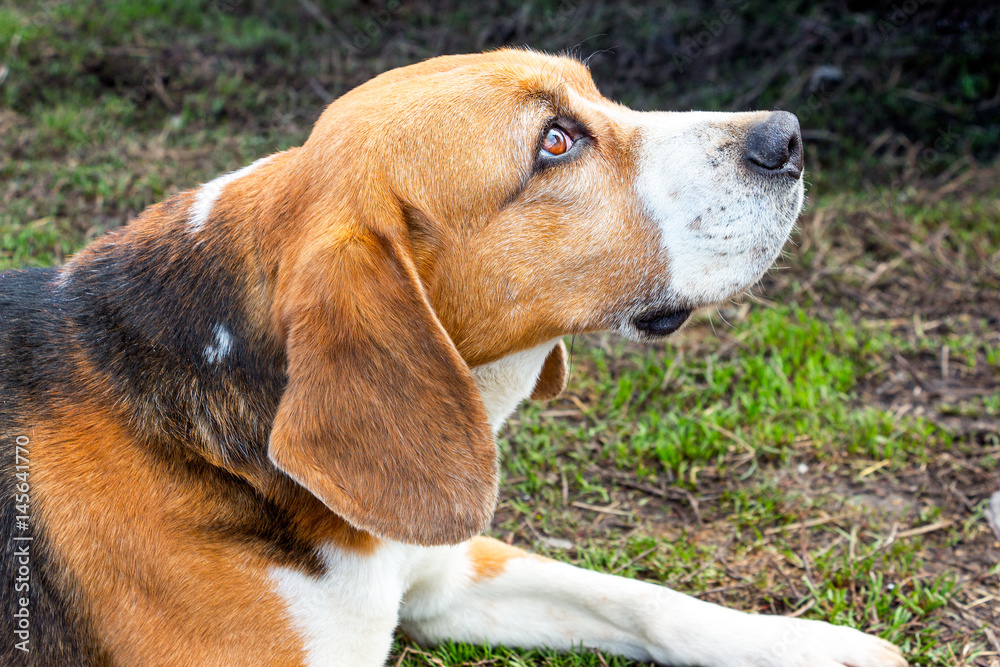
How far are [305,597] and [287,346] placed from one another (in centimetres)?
73

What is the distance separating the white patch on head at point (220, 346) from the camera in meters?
2.52

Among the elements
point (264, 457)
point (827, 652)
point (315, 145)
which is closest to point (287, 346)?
point (264, 457)

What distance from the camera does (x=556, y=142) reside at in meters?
2.77

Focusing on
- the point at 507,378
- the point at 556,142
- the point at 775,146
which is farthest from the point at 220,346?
the point at 775,146

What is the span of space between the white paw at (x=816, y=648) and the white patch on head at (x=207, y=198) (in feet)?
7.37

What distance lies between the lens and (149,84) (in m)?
6.96

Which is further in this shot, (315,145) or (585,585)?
(585,585)

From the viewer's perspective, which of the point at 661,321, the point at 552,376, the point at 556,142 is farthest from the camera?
the point at 552,376

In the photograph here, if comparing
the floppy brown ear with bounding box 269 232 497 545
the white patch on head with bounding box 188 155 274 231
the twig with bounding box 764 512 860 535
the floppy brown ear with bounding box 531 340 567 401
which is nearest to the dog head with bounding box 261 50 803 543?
the floppy brown ear with bounding box 269 232 497 545

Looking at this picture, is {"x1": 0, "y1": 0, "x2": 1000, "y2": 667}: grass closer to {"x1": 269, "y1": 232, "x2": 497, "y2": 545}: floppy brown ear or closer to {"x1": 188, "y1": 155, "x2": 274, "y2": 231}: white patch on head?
{"x1": 269, "y1": 232, "x2": 497, "y2": 545}: floppy brown ear

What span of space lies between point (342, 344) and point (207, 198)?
845 millimetres

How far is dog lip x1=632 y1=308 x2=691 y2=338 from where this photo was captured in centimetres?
288

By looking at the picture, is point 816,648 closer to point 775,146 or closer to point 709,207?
point 709,207

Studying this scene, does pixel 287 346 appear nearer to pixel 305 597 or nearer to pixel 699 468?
pixel 305 597
